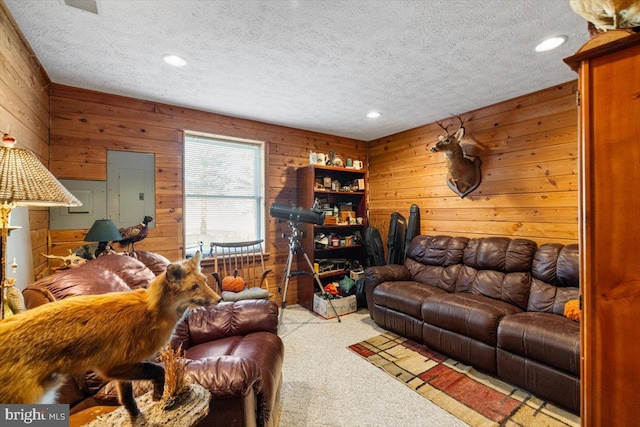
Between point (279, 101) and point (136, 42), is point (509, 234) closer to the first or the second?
point (279, 101)

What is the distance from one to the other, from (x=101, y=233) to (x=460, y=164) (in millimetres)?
3739

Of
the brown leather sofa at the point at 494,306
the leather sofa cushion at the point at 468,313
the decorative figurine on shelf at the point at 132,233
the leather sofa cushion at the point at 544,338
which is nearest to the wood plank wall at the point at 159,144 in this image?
the decorative figurine on shelf at the point at 132,233

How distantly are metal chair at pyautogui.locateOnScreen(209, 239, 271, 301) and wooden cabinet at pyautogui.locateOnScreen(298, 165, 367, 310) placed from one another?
2.06 feet

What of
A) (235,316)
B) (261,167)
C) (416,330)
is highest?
(261,167)

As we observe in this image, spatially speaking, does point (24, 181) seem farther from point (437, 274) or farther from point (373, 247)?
point (373, 247)

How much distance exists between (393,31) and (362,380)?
2.63 metres

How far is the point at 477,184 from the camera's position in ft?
11.1

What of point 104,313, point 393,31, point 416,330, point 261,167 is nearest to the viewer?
point 104,313

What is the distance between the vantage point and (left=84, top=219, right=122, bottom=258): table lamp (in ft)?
7.22

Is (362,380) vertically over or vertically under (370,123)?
under

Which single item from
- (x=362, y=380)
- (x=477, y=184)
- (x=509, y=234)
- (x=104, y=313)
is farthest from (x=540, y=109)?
(x=104, y=313)

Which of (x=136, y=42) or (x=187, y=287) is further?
(x=136, y=42)

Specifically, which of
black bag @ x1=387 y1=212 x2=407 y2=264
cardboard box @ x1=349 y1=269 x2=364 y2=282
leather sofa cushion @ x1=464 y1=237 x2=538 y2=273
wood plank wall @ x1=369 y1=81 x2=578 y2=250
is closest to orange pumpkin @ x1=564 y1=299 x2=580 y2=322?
leather sofa cushion @ x1=464 y1=237 x2=538 y2=273

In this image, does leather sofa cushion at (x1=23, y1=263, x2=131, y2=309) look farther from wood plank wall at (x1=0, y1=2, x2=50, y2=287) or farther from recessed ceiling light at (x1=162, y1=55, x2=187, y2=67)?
recessed ceiling light at (x1=162, y1=55, x2=187, y2=67)
